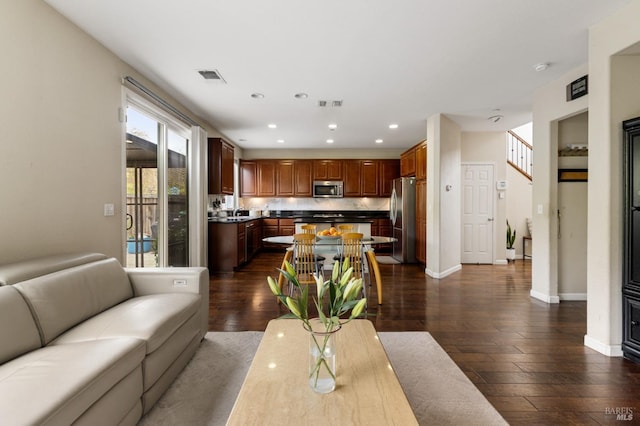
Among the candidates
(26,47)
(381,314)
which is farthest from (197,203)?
(381,314)

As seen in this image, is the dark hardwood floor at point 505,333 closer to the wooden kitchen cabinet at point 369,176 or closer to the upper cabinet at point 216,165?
the upper cabinet at point 216,165

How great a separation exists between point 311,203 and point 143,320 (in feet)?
21.8

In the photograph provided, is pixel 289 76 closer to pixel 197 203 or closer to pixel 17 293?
pixel 197 203

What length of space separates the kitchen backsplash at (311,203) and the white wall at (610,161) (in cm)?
592

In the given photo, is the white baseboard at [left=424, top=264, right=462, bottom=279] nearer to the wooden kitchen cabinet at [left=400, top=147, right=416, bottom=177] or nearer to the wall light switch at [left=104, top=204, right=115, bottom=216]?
the wooden kitchen cabinet at [left=400, top=147, right=416, bottom=177]

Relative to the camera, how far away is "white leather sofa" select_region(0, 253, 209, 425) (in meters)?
1.20

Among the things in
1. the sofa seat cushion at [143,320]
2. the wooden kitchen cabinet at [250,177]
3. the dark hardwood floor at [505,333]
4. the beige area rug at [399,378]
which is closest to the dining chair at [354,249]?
the dark hardwood floor at [505,333]

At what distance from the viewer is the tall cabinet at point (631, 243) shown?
230cm

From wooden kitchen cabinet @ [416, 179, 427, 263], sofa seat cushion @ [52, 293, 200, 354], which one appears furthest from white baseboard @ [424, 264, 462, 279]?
sofa seat cushion @ [52, 293, 200, 354]

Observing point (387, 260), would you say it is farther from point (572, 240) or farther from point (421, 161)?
point (572, 240)

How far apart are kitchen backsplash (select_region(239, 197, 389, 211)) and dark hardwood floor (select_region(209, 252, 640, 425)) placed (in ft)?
10.9

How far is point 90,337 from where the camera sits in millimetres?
1676

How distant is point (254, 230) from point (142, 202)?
10.8ft

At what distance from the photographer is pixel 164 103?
12.9 ft
